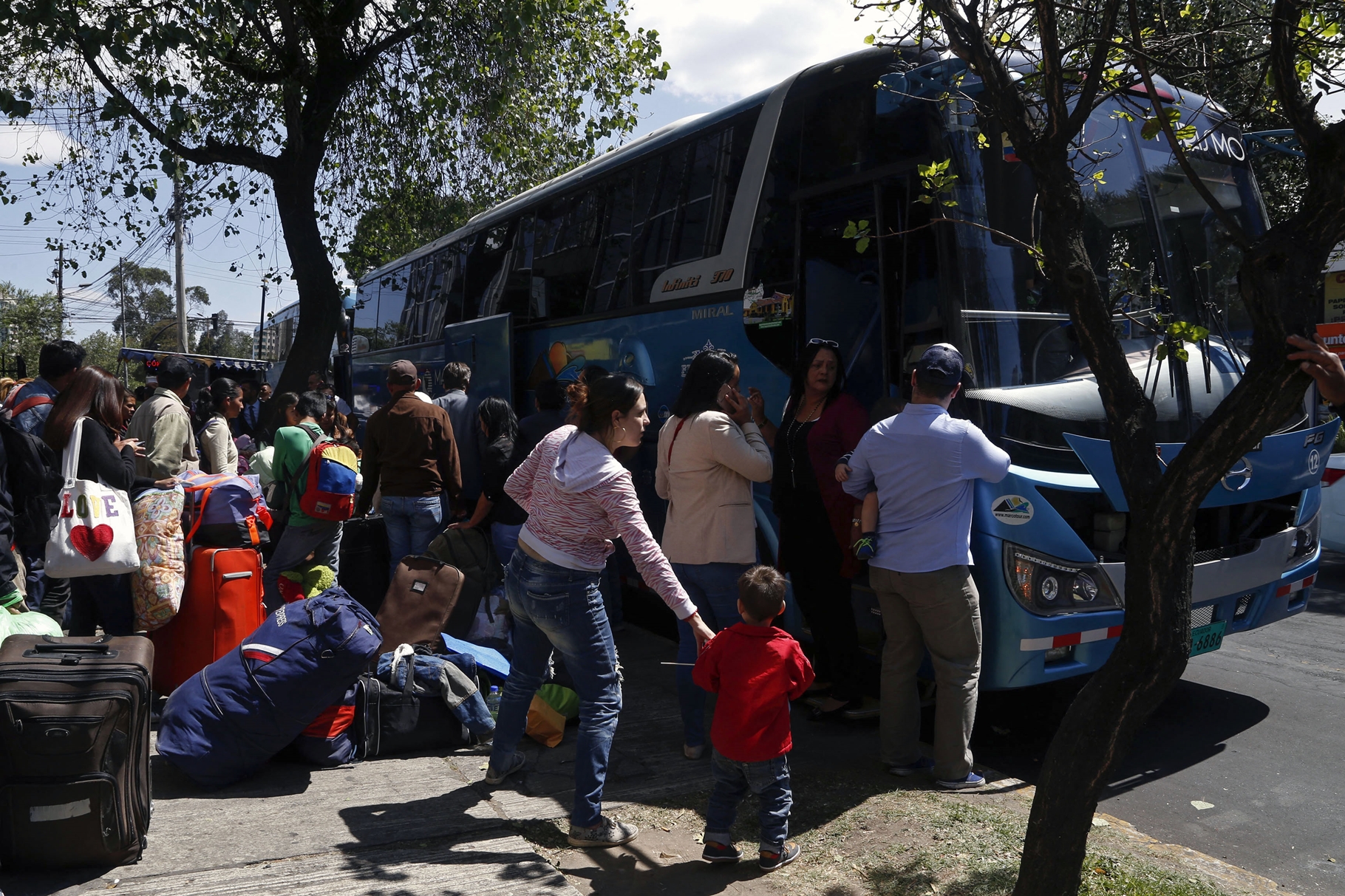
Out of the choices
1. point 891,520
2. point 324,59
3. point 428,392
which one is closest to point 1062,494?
point 891,520

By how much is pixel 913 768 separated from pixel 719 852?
1360 millimetres

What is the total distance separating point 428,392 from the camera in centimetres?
1206

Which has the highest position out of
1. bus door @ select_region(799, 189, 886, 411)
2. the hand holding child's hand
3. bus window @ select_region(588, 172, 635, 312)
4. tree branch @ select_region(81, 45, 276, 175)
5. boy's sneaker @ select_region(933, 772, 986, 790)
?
tree branch @ select_region(81, 45, 276, 175)

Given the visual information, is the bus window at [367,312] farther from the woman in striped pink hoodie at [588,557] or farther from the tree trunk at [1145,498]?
the tree trunk at [1145,498]

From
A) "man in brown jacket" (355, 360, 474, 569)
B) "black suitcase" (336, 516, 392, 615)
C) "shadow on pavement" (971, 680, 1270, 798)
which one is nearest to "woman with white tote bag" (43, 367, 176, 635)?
"man in brown jacket" (355, 360, 474, 569)

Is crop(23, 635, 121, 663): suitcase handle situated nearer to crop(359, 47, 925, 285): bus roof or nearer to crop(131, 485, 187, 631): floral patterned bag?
crop(131, 485, 187, 631): floral patterned bag

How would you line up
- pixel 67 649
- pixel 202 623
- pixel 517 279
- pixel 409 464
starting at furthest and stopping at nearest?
pixel 517 279, pixel 409 464, pixel 202 623, pixel 67 649

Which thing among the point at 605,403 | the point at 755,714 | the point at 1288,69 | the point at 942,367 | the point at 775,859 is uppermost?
the point at 1288,69

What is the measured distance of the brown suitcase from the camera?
229 inches

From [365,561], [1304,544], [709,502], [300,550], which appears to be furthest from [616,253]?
[1304,544]

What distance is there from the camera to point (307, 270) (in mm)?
13922

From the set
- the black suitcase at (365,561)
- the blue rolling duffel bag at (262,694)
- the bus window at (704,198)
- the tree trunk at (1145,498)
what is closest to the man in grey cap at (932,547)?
the tree trunk at (1145,498)

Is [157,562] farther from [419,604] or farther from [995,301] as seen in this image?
[995,301]

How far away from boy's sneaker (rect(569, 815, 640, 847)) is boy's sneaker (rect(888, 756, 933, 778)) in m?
1.38
